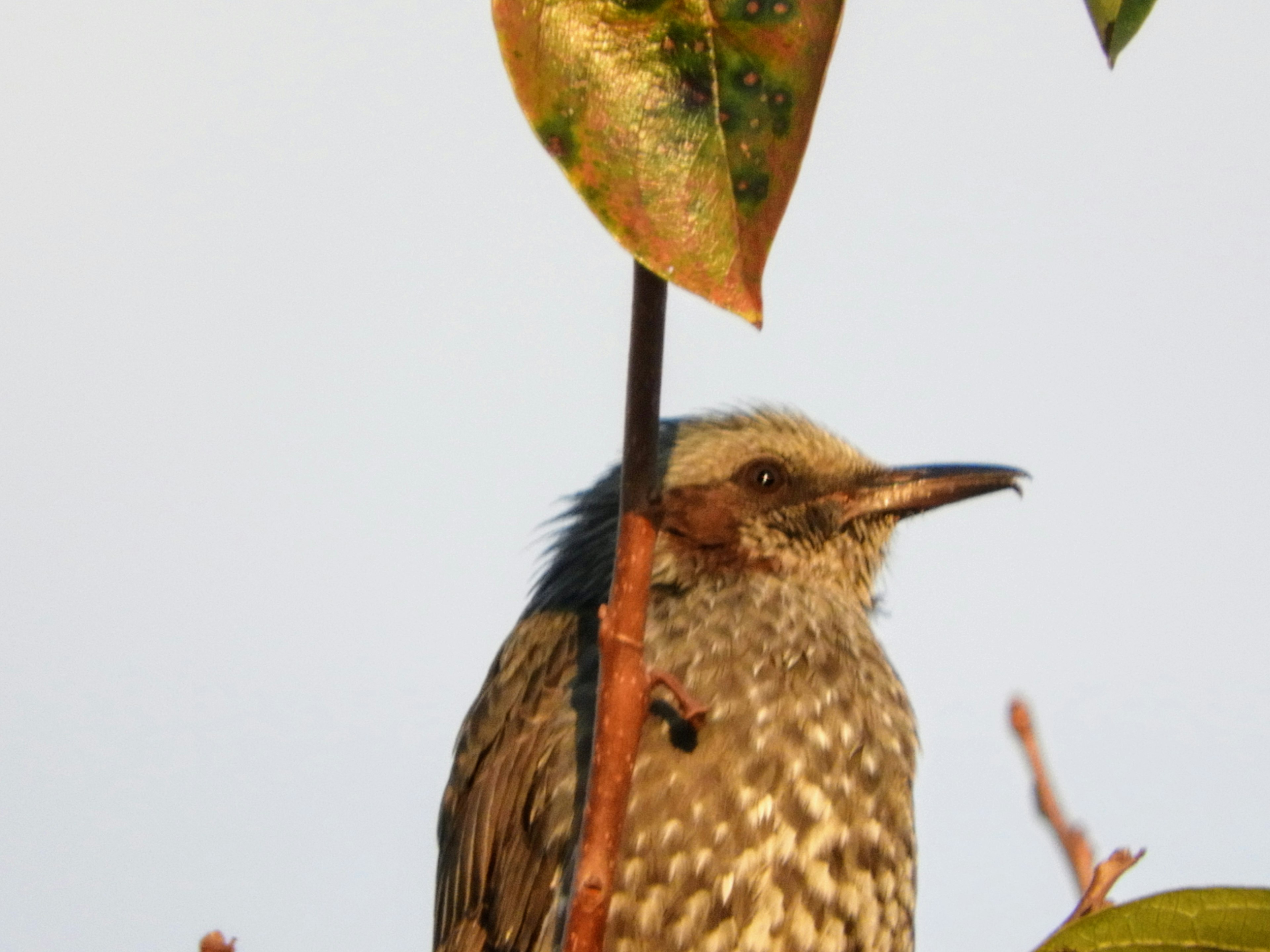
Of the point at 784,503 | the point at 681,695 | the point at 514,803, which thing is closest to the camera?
the point at 681,695

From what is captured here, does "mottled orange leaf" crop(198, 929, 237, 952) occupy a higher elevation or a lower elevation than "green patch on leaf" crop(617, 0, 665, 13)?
lower

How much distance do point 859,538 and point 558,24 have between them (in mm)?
3596

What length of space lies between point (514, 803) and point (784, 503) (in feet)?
4.75

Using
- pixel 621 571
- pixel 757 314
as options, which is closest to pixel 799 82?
pixel 757 314

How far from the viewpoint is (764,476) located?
550 centimetres

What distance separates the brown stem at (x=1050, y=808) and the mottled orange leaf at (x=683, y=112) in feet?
6.31

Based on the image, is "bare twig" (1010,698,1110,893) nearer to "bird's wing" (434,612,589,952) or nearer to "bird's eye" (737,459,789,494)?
"bird's wing" (434,612,589,952)

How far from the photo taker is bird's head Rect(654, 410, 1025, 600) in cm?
531

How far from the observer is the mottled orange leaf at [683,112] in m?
1.97

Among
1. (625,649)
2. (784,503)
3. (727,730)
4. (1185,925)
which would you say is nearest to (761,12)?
(625,649)

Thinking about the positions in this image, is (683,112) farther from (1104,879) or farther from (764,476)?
(764,476)

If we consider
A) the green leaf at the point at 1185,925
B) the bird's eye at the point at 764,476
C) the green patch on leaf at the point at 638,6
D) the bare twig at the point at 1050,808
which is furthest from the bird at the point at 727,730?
the green patch on leaf at the point at 638,6

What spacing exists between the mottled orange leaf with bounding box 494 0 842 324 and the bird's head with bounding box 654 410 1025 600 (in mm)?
3182

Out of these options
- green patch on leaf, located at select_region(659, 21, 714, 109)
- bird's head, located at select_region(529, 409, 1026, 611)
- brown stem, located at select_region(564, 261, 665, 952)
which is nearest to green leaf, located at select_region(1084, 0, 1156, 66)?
green patch on leaf, located at select_region(659, 21, 714, 109)
